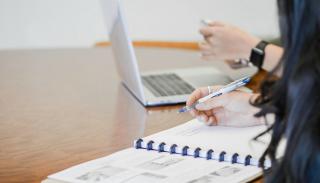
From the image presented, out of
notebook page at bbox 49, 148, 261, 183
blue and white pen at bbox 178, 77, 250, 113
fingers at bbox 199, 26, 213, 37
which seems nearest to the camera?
notebook page at bbox 49, 148, 261, 183

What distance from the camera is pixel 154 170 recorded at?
3.34 ft

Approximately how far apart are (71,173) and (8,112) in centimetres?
50

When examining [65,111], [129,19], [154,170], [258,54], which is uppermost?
[129,19]

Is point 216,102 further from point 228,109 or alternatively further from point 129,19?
point 129,19

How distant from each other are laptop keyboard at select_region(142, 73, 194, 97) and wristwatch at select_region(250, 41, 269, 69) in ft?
0.76

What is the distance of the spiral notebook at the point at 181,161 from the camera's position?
0.99 m

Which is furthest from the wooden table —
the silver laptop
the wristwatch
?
the wristwatch

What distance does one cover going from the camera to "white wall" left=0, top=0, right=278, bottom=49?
10.6ft

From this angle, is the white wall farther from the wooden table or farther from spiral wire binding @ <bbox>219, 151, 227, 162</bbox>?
spiral wire binding @ <bbox>219, 151, 227, 162</bbox>

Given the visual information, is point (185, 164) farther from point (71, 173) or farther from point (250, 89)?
point (250, 89)

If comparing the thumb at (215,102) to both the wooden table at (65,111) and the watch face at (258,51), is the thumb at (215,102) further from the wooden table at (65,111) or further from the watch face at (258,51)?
the watch face at (258,51)

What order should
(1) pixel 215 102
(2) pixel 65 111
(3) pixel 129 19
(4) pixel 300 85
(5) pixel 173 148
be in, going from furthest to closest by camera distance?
1. (3) pixel 129 19
2. (2) pixel 65 111
3. (1) pixel 215 102
4. (5) pixel 173 148
5. (4) pixel 300 85

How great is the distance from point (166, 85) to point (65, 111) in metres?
0.34

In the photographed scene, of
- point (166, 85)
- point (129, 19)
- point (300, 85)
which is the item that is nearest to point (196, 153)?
point (300, 85)
